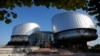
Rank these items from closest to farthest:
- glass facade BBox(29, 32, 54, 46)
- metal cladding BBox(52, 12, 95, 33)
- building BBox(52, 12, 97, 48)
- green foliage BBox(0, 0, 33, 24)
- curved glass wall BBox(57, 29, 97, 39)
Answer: green foliage BBox(0, 0, 33, 24) < curved glass wall BBox(57, 29, 97, 39) < building BBox(52, 12, 97, 48) < metal cladding BBox(52, 12, 95, 33) < glass facade BBox(29, 32, 54, 46)

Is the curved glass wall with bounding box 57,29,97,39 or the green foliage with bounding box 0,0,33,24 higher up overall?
the curved glass wall with bounding box 57,29,97,39

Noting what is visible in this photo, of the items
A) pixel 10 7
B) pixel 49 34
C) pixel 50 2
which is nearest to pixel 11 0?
pixel 10 7

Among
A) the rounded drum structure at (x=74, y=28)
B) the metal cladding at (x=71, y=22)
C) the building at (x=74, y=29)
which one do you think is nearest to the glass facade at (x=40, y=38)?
the building at (x=74, y=29)

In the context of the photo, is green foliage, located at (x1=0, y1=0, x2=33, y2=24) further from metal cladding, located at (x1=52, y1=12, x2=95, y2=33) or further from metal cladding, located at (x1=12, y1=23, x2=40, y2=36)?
metal cladding, located at (x1=12, y1=23, x2=40, y2=36)

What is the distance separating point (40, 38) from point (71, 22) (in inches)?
477

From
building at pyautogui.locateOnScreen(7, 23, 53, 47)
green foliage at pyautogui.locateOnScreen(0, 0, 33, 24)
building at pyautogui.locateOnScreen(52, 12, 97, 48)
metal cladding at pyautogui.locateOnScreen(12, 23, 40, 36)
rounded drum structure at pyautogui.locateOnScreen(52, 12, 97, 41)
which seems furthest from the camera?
metal cladding at pyautogui.locateOnScreen(12, 23, 40, 36)

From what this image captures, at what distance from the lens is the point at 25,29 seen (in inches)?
2547

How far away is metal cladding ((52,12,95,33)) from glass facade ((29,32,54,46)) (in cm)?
528

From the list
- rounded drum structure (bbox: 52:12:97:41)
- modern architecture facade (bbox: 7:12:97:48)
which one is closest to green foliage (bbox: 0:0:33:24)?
modern architecture facade (bbox: 7:12:97:48)

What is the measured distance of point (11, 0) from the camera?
3508mm

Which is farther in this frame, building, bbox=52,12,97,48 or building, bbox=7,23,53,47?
building, bbox=7,23,53,47

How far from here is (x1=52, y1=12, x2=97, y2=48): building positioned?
51062 millimetres

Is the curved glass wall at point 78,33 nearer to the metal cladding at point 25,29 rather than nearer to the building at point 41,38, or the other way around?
the building at point 41,38

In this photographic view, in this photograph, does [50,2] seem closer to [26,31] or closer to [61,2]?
[61,2]
